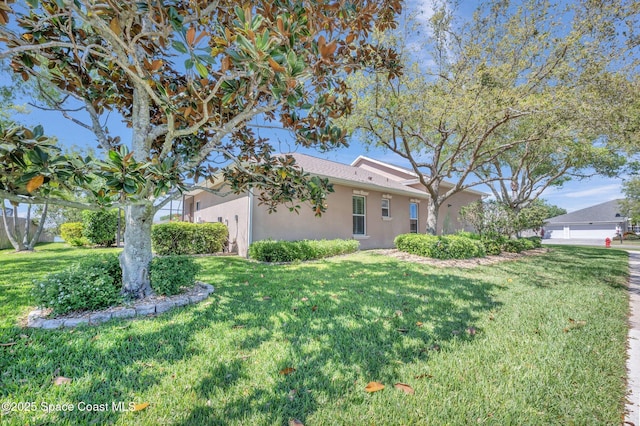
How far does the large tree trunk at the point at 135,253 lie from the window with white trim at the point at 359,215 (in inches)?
390

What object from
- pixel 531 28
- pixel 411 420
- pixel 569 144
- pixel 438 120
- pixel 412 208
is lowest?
pixel 411 420

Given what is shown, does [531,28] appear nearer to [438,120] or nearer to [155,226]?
[438,120]

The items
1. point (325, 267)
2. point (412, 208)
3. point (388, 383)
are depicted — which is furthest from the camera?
point (412, 208)

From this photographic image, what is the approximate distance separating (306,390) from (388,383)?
0.71m

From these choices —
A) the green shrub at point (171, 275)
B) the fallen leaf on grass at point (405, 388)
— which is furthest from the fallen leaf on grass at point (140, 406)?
the green shrub at point (171, 275)

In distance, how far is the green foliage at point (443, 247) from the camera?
9.60m

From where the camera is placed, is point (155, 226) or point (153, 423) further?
point (155, 226)

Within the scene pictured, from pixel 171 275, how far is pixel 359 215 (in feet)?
33.0

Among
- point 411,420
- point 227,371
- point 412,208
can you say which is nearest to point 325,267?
point 227,371

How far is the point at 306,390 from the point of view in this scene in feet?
7.34

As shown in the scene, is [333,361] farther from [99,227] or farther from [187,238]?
[99,227]

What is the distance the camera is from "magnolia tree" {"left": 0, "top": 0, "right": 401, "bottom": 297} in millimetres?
2578

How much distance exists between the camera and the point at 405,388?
2.24 meters

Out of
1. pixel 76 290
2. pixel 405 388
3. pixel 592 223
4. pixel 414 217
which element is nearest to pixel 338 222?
pixel 414 217
